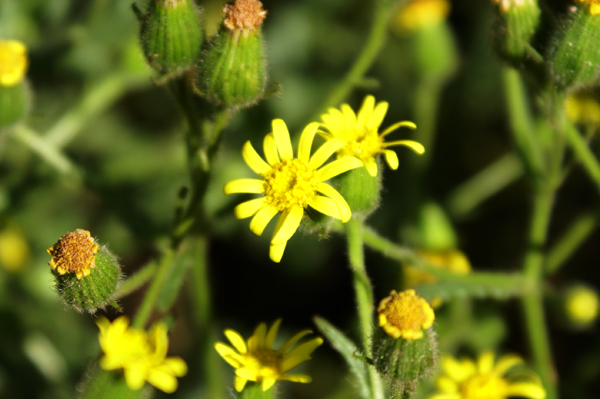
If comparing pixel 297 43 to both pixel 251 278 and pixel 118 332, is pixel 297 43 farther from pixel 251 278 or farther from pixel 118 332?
pixel 118 332

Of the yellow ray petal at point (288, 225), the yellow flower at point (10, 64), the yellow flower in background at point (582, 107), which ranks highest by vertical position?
the yellow flower in background at point (582, 107)

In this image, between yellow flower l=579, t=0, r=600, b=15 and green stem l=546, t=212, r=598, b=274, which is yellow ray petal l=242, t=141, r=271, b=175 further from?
green stem l=546, t=212, r=598, b=274

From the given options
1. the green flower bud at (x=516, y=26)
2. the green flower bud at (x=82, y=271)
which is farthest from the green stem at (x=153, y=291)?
the green flower bud at (x=516, y=26)

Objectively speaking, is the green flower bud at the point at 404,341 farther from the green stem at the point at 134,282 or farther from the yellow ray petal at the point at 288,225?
the green stem at the point at 134,282

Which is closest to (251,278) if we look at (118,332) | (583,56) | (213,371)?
(213,371)

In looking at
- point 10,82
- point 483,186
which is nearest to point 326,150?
point 10,82

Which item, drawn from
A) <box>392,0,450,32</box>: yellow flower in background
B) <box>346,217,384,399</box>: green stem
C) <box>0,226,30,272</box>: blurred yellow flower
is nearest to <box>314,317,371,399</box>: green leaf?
<box>346,217,384,399</box>: green stem
